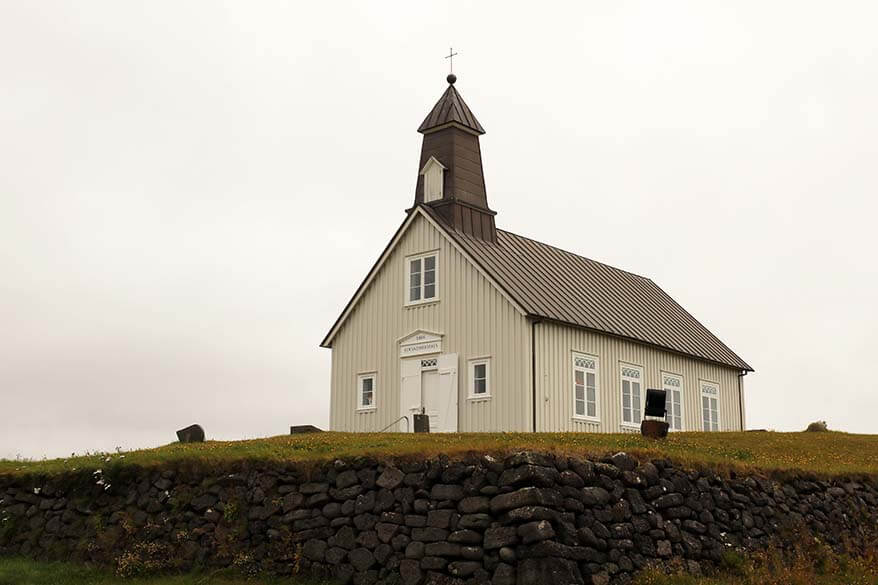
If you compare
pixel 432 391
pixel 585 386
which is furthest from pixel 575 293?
pixel 432 391

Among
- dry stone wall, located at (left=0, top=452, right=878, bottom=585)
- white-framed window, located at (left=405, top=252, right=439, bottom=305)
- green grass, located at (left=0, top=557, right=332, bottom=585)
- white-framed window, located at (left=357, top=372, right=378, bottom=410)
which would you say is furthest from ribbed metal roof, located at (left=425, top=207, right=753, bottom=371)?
green grass, located at (left=0, top=557, right=332, bottom=585)

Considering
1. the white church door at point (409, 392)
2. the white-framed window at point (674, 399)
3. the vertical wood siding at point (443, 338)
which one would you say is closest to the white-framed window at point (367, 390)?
the vertical wood siding at point (443, 338)

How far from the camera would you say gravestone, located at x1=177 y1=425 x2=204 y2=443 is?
25.3 m

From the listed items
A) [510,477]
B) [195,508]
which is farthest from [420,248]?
[510,477]

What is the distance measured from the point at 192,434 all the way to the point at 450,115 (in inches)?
559

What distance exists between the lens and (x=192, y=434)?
1001 inches

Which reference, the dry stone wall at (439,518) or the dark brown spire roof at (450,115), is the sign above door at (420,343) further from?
the dry stone wall at (439,518)

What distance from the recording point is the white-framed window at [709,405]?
37.0 metres

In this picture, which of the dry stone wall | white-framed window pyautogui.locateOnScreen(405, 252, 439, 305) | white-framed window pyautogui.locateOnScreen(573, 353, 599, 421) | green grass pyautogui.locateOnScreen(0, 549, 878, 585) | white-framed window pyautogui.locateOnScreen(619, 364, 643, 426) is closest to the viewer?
the dry stone wall

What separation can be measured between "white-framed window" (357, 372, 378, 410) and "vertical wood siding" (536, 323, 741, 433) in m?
5.89

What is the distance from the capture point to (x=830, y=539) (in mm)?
20625

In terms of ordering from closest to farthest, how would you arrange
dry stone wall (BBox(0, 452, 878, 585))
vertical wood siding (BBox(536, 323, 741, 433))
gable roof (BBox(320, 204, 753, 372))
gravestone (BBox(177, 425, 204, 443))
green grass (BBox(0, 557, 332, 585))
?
dry stone wall (BBox(0, 452, 878, 585)) → green grass (BBox(0, 557, 332, 585)) → gravestone (BBox(177, 425, 204, 443)) → vertical wood siding (BBox(536, 323, 741, 433)) → gable roof (BBox(320, 204, 753, 372))

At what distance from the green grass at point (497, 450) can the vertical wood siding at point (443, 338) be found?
533 centimetres

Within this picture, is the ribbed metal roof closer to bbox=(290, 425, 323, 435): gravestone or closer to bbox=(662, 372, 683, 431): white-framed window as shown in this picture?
bbox=(662, 372, 683, 431): white-framed window
